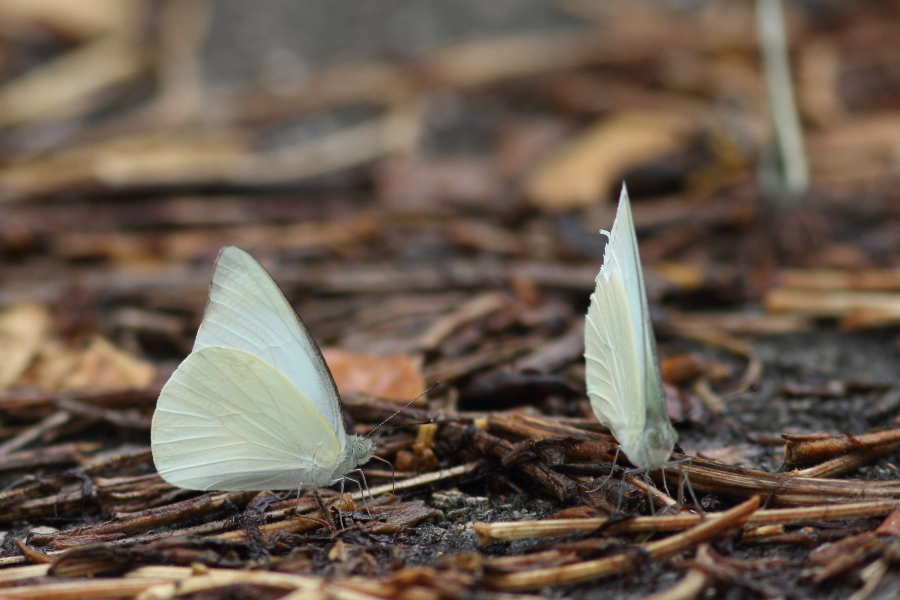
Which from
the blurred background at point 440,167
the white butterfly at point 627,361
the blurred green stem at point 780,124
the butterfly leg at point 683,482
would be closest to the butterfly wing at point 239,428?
the blurred background at point 440,167

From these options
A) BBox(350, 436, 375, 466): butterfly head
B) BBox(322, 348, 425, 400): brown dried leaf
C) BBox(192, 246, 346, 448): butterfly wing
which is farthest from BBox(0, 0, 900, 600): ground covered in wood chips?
BBox(192, 246, 346, 448): butterfly wing

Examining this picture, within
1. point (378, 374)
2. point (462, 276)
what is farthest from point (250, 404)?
point (462, 276)

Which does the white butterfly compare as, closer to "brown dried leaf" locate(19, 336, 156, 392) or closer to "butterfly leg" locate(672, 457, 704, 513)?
"butterfly leg" locate(672, 457, 704, 513)

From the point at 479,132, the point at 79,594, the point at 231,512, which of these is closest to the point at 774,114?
the point at 479,132

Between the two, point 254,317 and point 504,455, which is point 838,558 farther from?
A: point 254,317

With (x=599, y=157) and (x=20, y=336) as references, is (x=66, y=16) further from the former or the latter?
(x=599, y=157)

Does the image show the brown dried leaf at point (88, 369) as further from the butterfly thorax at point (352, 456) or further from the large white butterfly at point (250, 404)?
the butterfly thorax at point (352, 456)
